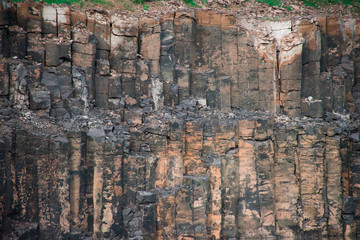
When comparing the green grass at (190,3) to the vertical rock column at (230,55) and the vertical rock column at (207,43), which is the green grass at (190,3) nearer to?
the vertical rock column at (207,43)

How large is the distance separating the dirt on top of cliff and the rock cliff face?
0.53 m

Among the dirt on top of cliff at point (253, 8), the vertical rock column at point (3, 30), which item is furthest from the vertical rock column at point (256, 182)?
the vertical rock column at point (3, 30)

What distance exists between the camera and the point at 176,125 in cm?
1470

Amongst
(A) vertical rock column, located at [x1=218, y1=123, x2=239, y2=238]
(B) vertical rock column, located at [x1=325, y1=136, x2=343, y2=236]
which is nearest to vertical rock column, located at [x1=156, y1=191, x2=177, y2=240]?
(A) vertical rock column, located at [x1=218, y1=123, x2=239, y2=238]

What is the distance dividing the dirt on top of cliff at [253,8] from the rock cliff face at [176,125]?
53cm

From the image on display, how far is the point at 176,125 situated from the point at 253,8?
6330mm

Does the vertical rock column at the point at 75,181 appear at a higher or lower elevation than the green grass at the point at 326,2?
lower

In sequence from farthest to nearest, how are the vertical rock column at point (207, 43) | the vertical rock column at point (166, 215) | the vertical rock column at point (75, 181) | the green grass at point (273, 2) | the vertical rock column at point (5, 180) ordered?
the green grass at point (273, 2) < the vertical rock column at point (207, 43) < the vertical rock column at point (166, 215) < the vertical rock column at point (75, 181) < the vertical rock column at point (5, 180)

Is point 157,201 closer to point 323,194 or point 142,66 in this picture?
point 142,66

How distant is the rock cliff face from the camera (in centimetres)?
1327

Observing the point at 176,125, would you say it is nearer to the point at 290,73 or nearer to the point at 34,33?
the point at 290,73

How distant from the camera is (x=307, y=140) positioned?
51.8 feet

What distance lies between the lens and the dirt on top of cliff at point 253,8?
1622cm

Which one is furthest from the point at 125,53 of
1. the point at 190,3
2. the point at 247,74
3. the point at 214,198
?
the point at 214,198
